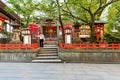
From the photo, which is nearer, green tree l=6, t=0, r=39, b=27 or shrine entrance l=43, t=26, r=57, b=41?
green tree l=6, t=0, r=39, b=27

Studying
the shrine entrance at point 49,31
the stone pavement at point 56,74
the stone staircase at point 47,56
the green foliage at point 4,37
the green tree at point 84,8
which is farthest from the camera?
the shrine entrance at point 49,31

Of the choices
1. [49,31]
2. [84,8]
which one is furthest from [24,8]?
[84,8]

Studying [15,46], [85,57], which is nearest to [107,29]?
[85,57]

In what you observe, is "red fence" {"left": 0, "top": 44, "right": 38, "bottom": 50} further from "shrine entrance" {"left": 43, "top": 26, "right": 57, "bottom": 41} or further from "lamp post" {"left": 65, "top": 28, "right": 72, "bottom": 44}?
"shrine entrance" {"left": 43, "top": 26, "right": 57, "bottom": 41}

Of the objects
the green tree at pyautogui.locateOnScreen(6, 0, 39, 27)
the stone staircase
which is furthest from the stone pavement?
the green tree at pyautogui.locateOnScreen(6, 0, 39, 27)

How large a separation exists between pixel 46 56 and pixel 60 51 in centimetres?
129

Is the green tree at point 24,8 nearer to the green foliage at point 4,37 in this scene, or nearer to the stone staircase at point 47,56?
the green foliage at point 4,37

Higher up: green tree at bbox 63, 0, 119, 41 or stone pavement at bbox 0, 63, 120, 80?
green tree at bbox 63, 0, 119, 41

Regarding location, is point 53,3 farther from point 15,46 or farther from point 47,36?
point 47,36

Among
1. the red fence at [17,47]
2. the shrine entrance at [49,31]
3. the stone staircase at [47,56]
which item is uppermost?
the shrine entrance at [49,31]

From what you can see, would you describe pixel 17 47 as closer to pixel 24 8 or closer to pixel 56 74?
pixel 24 8

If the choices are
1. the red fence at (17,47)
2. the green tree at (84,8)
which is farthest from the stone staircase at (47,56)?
the green tree at (84,8)

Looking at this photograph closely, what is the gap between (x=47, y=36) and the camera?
3170 cm

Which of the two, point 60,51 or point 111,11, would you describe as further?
point 111,11
